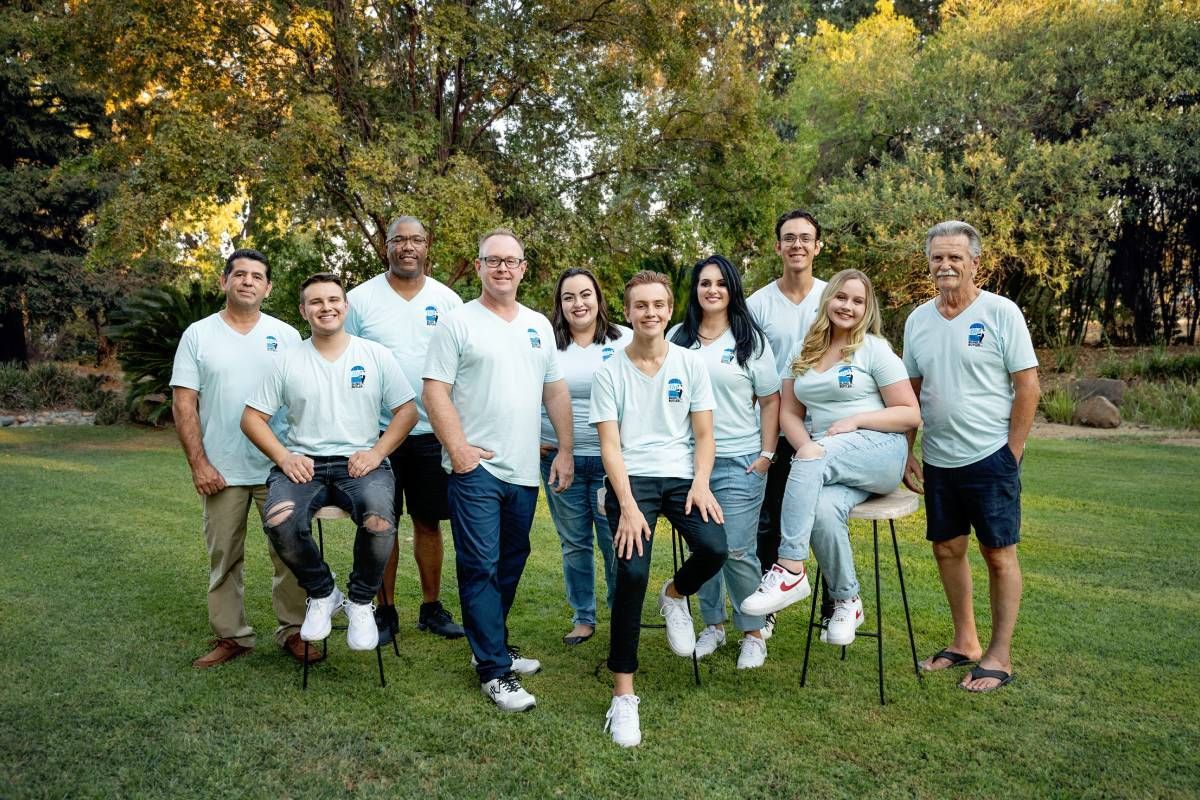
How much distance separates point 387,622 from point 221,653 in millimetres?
741

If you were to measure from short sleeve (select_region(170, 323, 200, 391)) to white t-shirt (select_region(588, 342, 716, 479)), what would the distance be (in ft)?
5.96

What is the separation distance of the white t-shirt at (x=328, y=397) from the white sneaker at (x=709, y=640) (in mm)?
1752

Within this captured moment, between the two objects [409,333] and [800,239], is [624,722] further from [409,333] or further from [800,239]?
[800,239]

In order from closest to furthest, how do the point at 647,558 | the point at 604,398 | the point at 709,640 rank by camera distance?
the point at 647,558, the point at 604,398, the point at 709,640

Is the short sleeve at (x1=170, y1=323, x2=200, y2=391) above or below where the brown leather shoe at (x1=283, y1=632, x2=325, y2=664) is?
above

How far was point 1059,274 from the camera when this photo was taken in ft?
50.9

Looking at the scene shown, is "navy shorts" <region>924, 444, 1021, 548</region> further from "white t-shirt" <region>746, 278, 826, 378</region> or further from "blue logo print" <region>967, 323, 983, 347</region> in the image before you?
"white t-shirt" <region>746, 278, 826, 378</region>

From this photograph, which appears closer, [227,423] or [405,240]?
[227,423]

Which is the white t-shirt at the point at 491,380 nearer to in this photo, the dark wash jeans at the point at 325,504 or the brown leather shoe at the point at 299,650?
the dark wash jeans at the point at 325,504

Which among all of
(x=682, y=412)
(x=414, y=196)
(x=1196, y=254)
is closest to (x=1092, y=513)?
(x=682, y=412)

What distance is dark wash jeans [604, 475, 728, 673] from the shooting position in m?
3.32

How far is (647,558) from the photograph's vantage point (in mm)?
3340

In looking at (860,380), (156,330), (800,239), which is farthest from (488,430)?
(156,330)

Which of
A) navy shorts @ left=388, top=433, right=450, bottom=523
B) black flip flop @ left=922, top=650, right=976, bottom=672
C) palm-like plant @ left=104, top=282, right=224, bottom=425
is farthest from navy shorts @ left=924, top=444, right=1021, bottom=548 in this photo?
palm-like plant @ left=104, top=282, right=224, bottom=425
